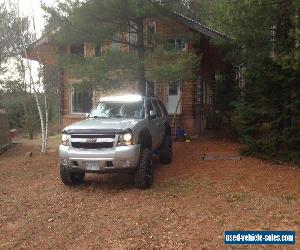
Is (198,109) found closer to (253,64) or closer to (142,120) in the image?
(253,64)

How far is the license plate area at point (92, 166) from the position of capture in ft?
26.1

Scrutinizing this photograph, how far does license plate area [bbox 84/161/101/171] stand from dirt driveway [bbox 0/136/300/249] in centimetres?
71

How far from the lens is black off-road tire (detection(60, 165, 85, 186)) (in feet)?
28.4

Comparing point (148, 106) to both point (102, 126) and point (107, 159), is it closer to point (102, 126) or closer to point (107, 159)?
point (102, 126)

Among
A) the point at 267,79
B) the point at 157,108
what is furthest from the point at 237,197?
the point at 267,79

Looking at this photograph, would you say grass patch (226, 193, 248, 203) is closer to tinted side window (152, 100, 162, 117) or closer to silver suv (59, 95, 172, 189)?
silver suv (59, 95, 172, 189)

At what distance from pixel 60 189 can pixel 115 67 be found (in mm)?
4779

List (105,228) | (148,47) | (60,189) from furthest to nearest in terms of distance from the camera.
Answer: (148,47), (60,189), (105,228)

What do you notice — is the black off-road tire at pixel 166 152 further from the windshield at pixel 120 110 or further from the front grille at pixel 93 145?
the front grille at pixel 93 145

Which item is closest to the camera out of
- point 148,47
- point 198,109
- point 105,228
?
point 105,228

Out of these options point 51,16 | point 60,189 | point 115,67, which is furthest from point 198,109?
point 60,189

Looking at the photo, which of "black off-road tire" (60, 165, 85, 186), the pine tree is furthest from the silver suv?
the pine tree

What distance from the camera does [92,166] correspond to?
799 cm

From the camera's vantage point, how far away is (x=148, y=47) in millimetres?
12719
